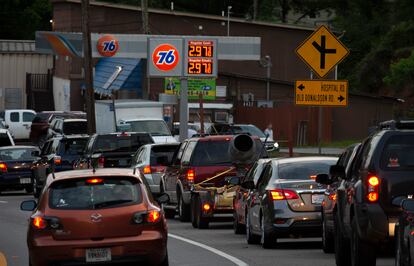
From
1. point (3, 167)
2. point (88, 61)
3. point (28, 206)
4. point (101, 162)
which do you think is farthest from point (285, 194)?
point (88, 61)

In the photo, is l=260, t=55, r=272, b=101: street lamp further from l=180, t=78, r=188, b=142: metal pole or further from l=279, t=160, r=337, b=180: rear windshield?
l=279, t=160, r=337, b=180: rear windshield

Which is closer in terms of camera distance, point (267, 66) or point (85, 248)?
point (85, 248)

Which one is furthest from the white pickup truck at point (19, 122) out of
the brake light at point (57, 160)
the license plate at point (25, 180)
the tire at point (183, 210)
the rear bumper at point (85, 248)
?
the rear bumper at point (85, 248)

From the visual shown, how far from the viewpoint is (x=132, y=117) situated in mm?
50562

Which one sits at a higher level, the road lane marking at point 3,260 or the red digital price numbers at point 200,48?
the red digital price numbers at point 200,48

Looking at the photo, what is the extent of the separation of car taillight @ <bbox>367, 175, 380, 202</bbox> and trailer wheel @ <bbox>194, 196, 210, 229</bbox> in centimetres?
1109

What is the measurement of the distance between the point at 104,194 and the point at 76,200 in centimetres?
35

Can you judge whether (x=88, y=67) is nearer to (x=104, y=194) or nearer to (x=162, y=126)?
(x=162, y=126)

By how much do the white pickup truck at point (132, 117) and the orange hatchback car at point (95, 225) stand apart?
31.3 m

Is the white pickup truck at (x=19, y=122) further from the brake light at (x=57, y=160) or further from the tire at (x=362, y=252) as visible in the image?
the tire at (x=362, y=252)

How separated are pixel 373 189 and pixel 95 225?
10.7 feet

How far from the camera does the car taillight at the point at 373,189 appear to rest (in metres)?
14.2

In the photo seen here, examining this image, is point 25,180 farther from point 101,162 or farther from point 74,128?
point 74,128

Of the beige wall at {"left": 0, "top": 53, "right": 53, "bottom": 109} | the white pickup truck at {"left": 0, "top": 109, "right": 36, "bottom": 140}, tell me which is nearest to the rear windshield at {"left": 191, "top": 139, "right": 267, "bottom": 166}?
the white pickup truck at {"left": 0, "top": 109, "right": 36, "bottom": 140}
